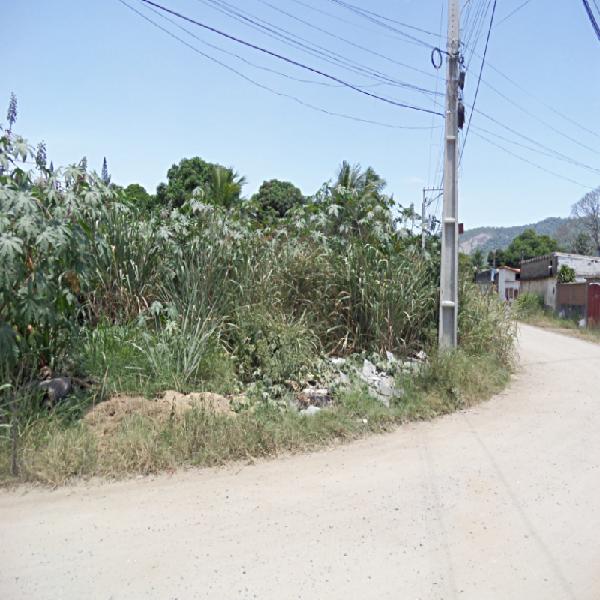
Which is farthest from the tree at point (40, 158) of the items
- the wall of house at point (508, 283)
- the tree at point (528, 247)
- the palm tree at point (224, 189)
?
the tree at point (528, 247)

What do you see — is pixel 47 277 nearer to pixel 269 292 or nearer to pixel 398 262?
pixel 269 292

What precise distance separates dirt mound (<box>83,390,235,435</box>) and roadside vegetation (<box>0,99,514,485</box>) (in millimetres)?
22

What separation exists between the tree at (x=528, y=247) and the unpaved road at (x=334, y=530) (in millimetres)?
65246

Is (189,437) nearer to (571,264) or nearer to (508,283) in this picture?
(571,264)

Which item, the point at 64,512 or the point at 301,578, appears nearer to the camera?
the point at 301,578

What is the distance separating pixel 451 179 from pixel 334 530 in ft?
22.5

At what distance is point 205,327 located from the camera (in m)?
7.60

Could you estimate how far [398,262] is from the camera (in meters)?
9.77

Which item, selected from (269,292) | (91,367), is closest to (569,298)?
(269,292)

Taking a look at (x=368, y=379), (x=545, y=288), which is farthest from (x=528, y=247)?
(x=368, y=379)

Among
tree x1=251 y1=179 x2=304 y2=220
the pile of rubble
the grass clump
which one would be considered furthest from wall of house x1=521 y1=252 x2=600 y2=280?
the grass clump

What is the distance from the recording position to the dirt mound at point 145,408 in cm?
590

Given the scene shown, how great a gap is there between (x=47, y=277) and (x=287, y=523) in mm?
3267

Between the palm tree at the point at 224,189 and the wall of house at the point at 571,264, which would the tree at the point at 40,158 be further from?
the wall of house at the point at 571,264
